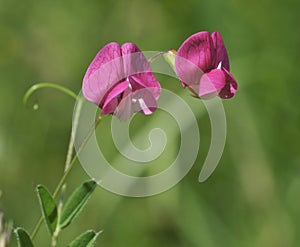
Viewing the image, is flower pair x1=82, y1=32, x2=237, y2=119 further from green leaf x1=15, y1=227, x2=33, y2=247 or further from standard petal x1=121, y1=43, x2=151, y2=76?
green leaf x1=15, y1=227, x2=33, y2=247

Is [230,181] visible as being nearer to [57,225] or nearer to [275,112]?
[275,112]

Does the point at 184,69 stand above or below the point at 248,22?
above

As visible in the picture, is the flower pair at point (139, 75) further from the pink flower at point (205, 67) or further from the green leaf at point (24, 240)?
the green leaf at point (24, 240)

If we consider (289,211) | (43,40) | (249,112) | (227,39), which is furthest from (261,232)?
(43,40)

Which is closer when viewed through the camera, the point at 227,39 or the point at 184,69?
the point at 184,69

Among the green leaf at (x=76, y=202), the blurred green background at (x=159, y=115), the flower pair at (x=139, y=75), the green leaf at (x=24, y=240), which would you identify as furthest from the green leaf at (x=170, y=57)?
the blurred green background at (x=159, y=115)

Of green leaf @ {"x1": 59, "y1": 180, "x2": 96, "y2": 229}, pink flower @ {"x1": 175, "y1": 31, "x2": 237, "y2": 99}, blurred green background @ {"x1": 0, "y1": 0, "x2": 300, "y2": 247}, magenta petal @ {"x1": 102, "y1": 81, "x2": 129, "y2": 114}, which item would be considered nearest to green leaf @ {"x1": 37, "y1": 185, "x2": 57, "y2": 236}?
green leaf @ {"x1": 59, "y1": 180, "x2": 96, "y2": 229}
